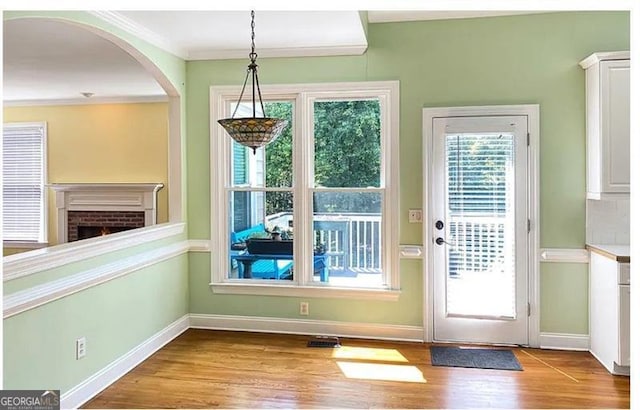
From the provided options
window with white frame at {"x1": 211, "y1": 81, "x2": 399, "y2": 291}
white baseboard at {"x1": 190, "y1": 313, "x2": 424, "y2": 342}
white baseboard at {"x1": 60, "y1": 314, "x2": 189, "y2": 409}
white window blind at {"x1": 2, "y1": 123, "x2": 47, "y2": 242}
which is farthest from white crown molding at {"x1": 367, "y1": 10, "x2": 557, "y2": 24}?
white window blind at {"x1": 2, "y1": 123, "x2": 47, "y2": 242}

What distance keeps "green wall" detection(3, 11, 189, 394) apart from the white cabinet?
11.3 ft

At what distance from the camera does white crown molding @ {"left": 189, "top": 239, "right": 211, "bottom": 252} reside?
14.8 ft

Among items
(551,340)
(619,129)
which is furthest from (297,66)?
(551,340)

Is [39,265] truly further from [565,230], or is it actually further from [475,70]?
[565,230]

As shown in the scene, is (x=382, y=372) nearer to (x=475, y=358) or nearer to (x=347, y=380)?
(x=347, y=380)

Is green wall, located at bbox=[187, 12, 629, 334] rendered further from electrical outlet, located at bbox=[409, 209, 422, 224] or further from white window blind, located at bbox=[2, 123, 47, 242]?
white window blind, located at bbox=[2, 123, 47, 242]

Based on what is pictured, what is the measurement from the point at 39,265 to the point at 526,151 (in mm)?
3536

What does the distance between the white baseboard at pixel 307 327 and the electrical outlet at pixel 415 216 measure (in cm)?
91

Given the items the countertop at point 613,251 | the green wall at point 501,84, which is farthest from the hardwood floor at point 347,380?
the countertop at point 613,251

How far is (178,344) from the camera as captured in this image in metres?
4.11

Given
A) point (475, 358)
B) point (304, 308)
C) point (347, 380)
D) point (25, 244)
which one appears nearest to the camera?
point (347, 380)

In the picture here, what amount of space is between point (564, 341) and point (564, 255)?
70 centimetres

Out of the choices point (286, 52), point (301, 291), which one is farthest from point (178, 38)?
point (301, 291)

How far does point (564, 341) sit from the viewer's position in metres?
3.96
